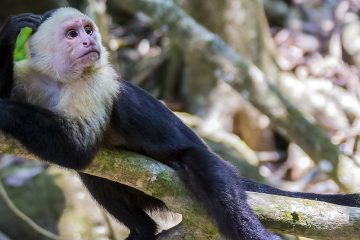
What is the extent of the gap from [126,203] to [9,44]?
0.98m

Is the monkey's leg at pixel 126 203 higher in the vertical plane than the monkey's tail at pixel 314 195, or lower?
lower

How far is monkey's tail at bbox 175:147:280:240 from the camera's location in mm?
2826

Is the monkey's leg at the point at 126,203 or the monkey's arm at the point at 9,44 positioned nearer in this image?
the monkey's arm at the point at 9,44

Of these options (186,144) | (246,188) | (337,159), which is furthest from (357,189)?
(186,144)

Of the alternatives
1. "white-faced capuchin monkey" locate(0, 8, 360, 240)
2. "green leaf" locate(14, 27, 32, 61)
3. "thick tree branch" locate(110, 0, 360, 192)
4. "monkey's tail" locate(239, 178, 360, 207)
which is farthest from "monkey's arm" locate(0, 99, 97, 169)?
"thick tree branch" locate(110, 0, 360, 192)

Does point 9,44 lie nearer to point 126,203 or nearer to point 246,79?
point 126,203

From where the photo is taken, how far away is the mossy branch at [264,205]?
279 centimetres

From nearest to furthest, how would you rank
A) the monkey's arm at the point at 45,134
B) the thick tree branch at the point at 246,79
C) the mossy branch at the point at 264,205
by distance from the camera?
the monkey's arm at the point at 45,134
the mossy branch at the point at 264,205
the thick tree branch at the point at 246,79

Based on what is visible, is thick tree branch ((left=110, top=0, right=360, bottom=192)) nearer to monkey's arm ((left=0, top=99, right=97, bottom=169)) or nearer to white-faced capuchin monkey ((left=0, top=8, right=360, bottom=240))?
white-faced capuchin monkey ((left=0, top=8, right=360, bottom=240))

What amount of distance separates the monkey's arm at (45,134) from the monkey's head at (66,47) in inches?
12.5

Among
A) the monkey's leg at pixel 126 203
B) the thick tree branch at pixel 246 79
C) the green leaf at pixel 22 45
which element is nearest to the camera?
the green leaf at pixel 22 45

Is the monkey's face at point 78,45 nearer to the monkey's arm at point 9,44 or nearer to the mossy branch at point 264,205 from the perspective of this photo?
the monkey's arm at point 9,44

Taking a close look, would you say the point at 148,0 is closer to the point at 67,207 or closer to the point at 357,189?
the point at 67,207

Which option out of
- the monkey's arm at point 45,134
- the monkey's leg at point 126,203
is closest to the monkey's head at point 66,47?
the monkey's arm at point 45,134
